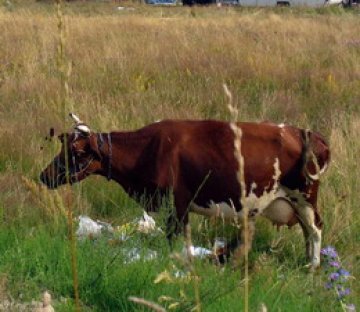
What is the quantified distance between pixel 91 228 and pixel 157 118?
2.98 m

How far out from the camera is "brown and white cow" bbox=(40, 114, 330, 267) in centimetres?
499

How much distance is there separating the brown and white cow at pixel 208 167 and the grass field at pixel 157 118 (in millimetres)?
228

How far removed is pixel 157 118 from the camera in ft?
26.3

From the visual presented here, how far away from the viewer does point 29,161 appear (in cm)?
674

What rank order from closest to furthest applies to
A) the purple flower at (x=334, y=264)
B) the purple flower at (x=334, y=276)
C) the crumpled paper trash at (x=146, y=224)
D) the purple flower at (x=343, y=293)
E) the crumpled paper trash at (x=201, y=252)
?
the purple flower at (x=343, y=293) < the purple flower at (x=334, y=276) < the purple flower at (x=334, y=264) < the crumpled paper trash at (x=201, y=252) < the crumpled paper trash at (x=146, y=224)

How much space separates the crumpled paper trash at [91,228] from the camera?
485 cm

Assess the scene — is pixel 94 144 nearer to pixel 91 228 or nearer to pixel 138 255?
pixel 91 228

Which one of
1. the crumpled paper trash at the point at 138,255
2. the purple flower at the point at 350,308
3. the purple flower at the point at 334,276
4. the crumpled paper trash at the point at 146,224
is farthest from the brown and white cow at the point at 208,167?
the purple flower at the point at 350,308

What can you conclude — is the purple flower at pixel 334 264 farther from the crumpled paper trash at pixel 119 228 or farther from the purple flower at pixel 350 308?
the crumpled paper trash at pixel 119 228

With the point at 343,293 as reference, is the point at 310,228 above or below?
below

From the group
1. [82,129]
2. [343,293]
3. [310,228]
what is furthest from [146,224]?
[343,293]

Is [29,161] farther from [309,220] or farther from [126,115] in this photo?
[309,220]

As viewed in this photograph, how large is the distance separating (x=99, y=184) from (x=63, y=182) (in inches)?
36.0

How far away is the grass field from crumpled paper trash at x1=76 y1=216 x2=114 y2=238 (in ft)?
0.49
